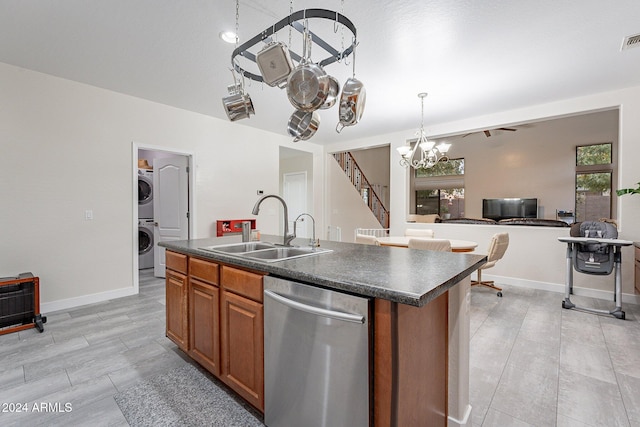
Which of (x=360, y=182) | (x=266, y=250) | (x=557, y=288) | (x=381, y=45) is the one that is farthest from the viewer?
(x=360, y=182)

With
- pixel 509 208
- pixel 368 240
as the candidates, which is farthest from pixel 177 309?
pixel 509 208

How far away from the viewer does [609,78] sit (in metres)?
3.29

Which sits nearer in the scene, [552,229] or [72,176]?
[72,176]

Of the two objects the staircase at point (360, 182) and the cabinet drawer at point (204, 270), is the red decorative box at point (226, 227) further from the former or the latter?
the staircase at point (360, 182)

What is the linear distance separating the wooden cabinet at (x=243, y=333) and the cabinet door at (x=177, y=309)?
0.50m

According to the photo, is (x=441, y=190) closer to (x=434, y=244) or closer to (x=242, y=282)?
(x=434, y=244)

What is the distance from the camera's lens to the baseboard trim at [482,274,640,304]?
3613 millimetres

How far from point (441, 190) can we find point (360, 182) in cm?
358

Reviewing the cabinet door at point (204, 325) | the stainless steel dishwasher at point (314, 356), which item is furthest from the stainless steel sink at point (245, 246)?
the stainless steel dishwasher at point (314, 356)

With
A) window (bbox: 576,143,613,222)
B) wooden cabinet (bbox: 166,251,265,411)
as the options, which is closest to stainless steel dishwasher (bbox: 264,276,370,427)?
wooden cabinet (bbox: 166,251,265,411)

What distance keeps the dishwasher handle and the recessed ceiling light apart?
2221 mm

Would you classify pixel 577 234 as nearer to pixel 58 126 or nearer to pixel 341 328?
pixel 341 328

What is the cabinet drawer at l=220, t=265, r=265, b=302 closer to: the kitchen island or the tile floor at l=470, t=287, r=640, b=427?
the kitchen island

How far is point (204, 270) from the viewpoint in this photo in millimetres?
1896
